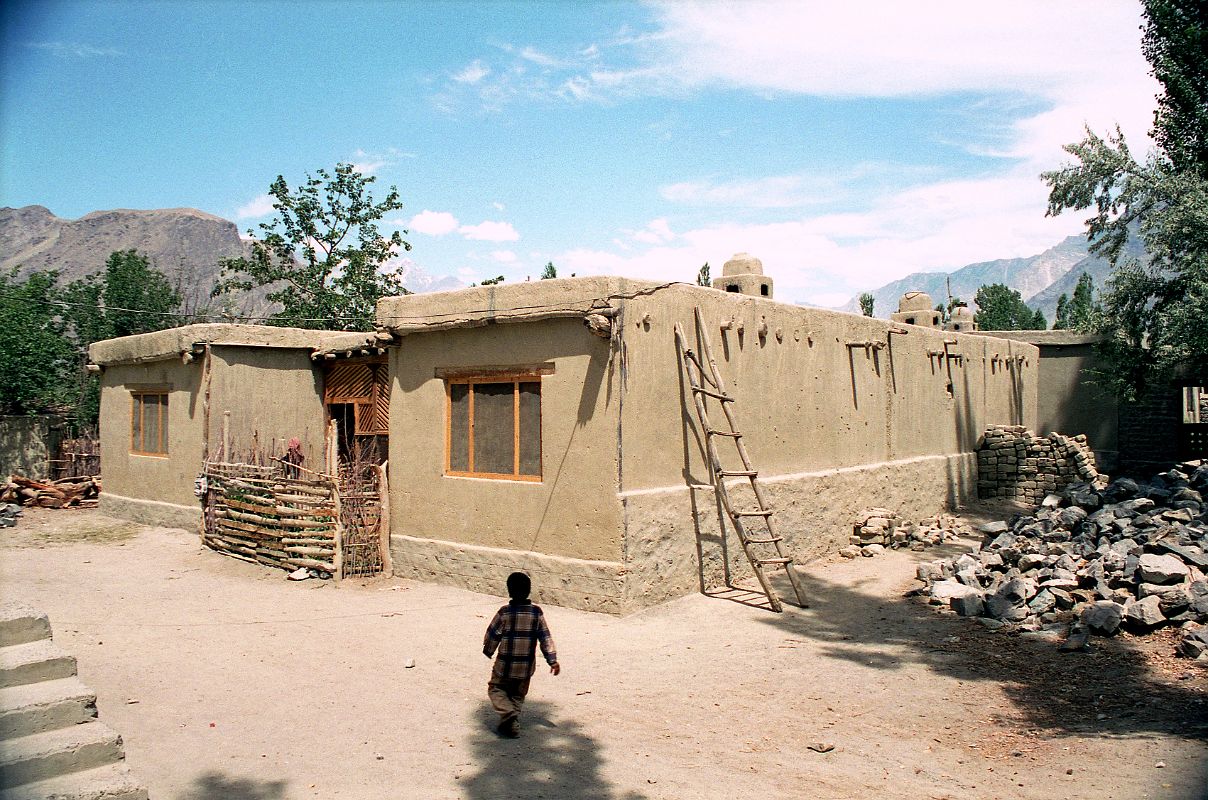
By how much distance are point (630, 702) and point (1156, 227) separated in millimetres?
12900

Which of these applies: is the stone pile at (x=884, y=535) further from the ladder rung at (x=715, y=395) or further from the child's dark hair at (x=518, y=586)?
the child's dark hair at (x=518, y=586)

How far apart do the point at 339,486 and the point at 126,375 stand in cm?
825

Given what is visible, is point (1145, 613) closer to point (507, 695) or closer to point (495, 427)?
point (507, 695)

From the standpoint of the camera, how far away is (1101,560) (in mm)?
9102

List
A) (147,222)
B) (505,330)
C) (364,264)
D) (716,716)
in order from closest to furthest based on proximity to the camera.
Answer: (716,716)
(505,330)
(364,264)
(147,222)

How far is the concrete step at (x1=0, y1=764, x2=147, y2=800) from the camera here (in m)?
3.93

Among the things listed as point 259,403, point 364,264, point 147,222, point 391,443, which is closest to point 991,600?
point 391,443

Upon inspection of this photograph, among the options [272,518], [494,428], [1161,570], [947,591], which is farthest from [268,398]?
[1161,570]

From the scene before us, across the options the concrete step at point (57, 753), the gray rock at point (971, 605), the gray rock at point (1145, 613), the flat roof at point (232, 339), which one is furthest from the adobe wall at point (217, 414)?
the gray rock at point (1145, 613)

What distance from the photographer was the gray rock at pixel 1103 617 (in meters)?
7.64

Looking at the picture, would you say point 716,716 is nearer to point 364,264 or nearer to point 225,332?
point 225,332

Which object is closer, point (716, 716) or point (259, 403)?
point (716, 716)

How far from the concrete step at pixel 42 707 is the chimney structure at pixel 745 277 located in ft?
31.1

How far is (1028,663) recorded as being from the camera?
734 centimetres
